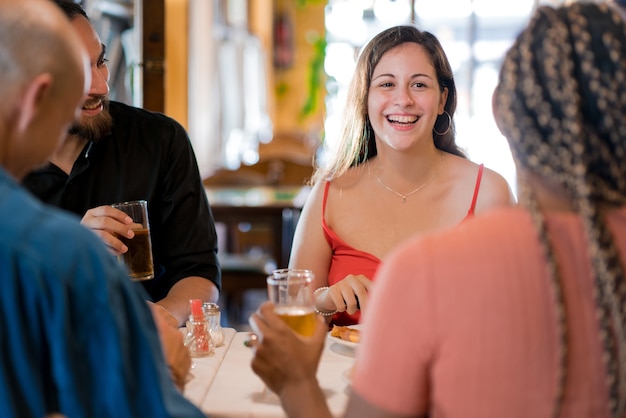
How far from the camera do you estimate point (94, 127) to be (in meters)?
2.17

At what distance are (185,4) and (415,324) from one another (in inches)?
220

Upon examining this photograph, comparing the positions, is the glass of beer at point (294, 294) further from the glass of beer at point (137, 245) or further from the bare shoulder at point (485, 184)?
the bare shoulder at point (485, 184)

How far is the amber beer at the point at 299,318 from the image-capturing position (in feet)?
4.52

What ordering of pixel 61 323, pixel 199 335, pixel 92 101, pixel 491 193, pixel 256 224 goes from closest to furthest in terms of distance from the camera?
pixel 61 323, pixel 199 335, pixel 92 101, pixel 491 193, pixel 256 224

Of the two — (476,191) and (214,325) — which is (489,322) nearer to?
(214,325)

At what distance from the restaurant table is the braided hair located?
544 millimetres

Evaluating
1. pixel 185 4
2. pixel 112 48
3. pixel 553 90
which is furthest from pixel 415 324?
pixel 185 4

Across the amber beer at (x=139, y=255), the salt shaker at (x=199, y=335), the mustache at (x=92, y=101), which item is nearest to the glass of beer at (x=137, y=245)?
the amber beer at (x=139, y=255)

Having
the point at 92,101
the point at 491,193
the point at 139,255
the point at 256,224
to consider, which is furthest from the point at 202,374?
the point at 256,224

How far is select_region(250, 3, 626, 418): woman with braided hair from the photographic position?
3.18 ft

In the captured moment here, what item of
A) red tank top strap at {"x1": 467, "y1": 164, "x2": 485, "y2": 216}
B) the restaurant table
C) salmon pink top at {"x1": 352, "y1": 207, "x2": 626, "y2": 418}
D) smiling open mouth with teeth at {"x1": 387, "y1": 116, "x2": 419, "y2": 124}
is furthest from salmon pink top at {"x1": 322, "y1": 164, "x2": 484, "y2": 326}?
salmon pink top at {"x1": 352, "y1": 207, "x2": 626, "y2": 418}

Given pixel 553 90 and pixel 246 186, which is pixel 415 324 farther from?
pixel 246 186

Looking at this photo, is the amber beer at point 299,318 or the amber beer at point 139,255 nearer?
the amber beer at point 299,318

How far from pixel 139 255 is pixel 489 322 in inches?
39.5
